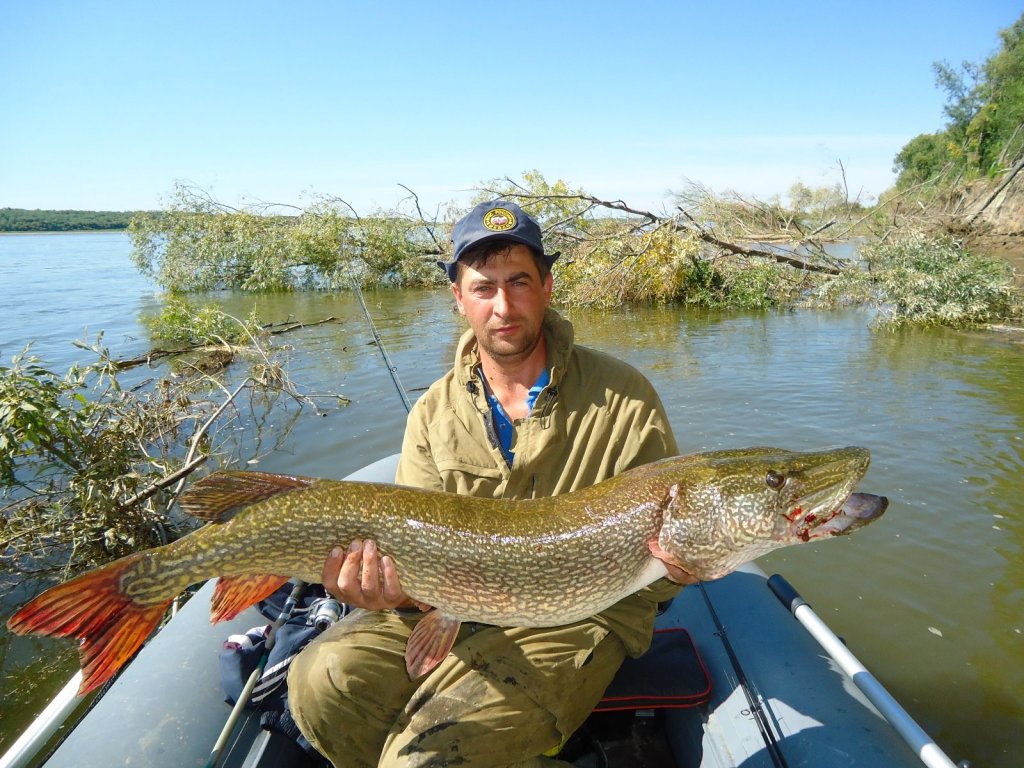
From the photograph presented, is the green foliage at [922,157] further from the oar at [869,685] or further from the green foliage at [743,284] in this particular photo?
the oar at [869,685]

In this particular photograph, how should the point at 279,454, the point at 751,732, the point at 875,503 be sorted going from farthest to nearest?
the point at 279,454
the point at 751,732
the point at 875,503

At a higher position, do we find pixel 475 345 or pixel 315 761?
pixel 475 345

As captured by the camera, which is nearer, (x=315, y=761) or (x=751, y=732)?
(x=751, y=732)

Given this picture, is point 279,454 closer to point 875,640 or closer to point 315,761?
point 315,761

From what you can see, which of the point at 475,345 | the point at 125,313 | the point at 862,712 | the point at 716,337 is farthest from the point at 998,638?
the point at 125,313

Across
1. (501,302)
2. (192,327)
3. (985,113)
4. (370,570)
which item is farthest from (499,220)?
(985,113)

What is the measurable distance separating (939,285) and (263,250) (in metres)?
18.9

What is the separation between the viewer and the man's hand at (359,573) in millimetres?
2021

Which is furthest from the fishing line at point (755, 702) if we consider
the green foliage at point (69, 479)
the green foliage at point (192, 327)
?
the green foliage at point (192, 327)

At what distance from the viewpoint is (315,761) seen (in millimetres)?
2391

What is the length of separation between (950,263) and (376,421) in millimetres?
10415

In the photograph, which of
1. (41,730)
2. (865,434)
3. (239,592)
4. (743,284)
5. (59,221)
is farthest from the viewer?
(59,221)

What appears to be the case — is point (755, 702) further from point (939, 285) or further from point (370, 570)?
point (939, 285)

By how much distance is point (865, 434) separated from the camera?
6.08 m
